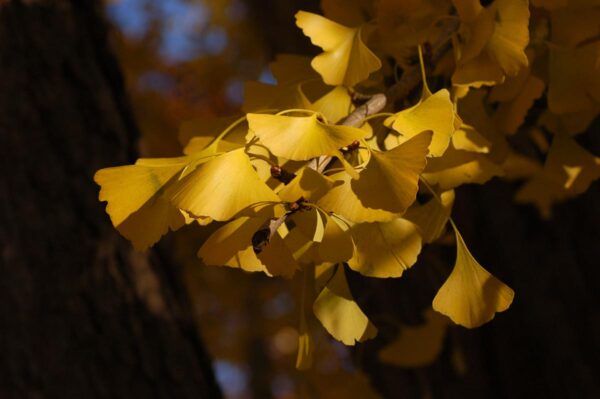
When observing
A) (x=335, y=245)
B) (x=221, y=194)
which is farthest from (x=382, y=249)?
(x=221, y=194)

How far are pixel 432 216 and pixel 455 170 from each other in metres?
0.06

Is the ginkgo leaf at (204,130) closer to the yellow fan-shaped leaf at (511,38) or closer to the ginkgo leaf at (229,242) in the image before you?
the ginkgo leaf at (229,242)

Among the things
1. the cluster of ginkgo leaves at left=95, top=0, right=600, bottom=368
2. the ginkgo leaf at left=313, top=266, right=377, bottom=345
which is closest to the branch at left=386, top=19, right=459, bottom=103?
the cluster of ginkgo leaves at left=95, top=0, right=600, bottom=368

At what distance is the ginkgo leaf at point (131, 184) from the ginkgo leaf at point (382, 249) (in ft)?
0.62

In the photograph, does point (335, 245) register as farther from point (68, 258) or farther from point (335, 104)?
point (68, 258)

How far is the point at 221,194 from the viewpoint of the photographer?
64cm

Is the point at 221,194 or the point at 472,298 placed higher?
the point at 221,194

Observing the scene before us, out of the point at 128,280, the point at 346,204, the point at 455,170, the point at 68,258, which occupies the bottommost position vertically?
the point at 128,280

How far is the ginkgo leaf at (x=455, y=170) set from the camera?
80 centimetres

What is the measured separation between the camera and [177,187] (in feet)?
2.16

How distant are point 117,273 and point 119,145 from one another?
0.27 m

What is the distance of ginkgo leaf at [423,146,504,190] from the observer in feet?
2.63

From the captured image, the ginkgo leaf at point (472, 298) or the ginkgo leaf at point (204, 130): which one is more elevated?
the ginkgo leaf at point (204, 130)

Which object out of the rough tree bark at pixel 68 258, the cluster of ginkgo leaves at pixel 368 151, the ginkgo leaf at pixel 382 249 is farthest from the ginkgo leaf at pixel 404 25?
the rough tree bark at pixel 68 258
